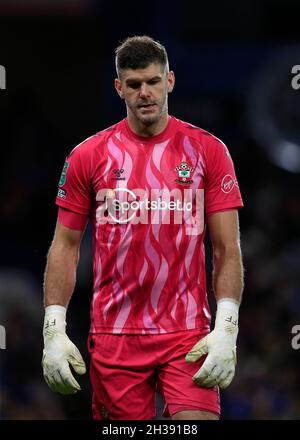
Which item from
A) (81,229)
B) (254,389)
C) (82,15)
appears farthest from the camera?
(82,15)

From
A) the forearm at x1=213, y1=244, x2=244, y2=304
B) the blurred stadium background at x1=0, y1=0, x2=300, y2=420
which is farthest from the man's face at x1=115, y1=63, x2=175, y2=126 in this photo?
the blurred stadium background at x1=0, y1=0, x2=300, y2=420

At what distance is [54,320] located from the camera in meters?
5.57

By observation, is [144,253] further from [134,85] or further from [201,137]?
[134,85]

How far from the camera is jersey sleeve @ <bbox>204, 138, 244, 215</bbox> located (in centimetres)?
555

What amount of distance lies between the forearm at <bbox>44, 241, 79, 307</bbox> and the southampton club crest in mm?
716

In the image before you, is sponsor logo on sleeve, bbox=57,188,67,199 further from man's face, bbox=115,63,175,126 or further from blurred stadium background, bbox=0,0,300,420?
blurred stadium background, bbox=0,0,300,420

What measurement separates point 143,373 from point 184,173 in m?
1.08

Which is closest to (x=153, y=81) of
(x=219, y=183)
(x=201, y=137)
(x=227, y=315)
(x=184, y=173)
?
(x=201, y=137)

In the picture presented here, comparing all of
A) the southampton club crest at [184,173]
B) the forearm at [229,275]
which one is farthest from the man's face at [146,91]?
the forearm at [229,275]

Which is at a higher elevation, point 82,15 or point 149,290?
point 82,15

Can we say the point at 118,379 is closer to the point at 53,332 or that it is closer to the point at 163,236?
the point at 53,332

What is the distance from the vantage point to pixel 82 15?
455 inches

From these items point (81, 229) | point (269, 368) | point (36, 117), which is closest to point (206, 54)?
point (36, 117)
